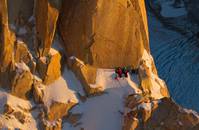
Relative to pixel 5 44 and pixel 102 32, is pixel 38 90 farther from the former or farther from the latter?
pixel 102 32

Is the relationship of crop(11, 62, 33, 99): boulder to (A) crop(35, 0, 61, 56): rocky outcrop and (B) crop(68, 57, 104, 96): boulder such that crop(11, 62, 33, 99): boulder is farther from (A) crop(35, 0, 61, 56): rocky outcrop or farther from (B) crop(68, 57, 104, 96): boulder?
(B) crop(68, 57, 104, 96): boulder

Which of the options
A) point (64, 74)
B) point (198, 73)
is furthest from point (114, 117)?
point (198, 73)

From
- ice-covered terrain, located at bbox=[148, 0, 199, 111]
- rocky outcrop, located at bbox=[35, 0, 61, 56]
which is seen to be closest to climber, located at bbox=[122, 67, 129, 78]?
rocky outcrop, located at bbox=[35, 0, 61, 56]

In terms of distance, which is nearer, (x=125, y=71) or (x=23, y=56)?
(x=23, y=56)

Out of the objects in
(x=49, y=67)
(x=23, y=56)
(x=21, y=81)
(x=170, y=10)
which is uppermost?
(x=23, y=56)

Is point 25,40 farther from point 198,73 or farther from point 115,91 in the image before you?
point 198,73

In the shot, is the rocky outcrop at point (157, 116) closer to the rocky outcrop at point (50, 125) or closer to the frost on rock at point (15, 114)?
the rocky outcrop at point (50, 125)

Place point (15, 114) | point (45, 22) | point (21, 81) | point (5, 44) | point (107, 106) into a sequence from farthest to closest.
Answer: point (107, 106)
point (45, 22)
point (21, 81)
point (5, 44)
point (15, 114)

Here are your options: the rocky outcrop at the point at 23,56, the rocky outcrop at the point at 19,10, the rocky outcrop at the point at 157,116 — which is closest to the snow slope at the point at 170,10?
the rocky outcrop at the point at 157,116

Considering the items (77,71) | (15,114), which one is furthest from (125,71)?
(15,114)
